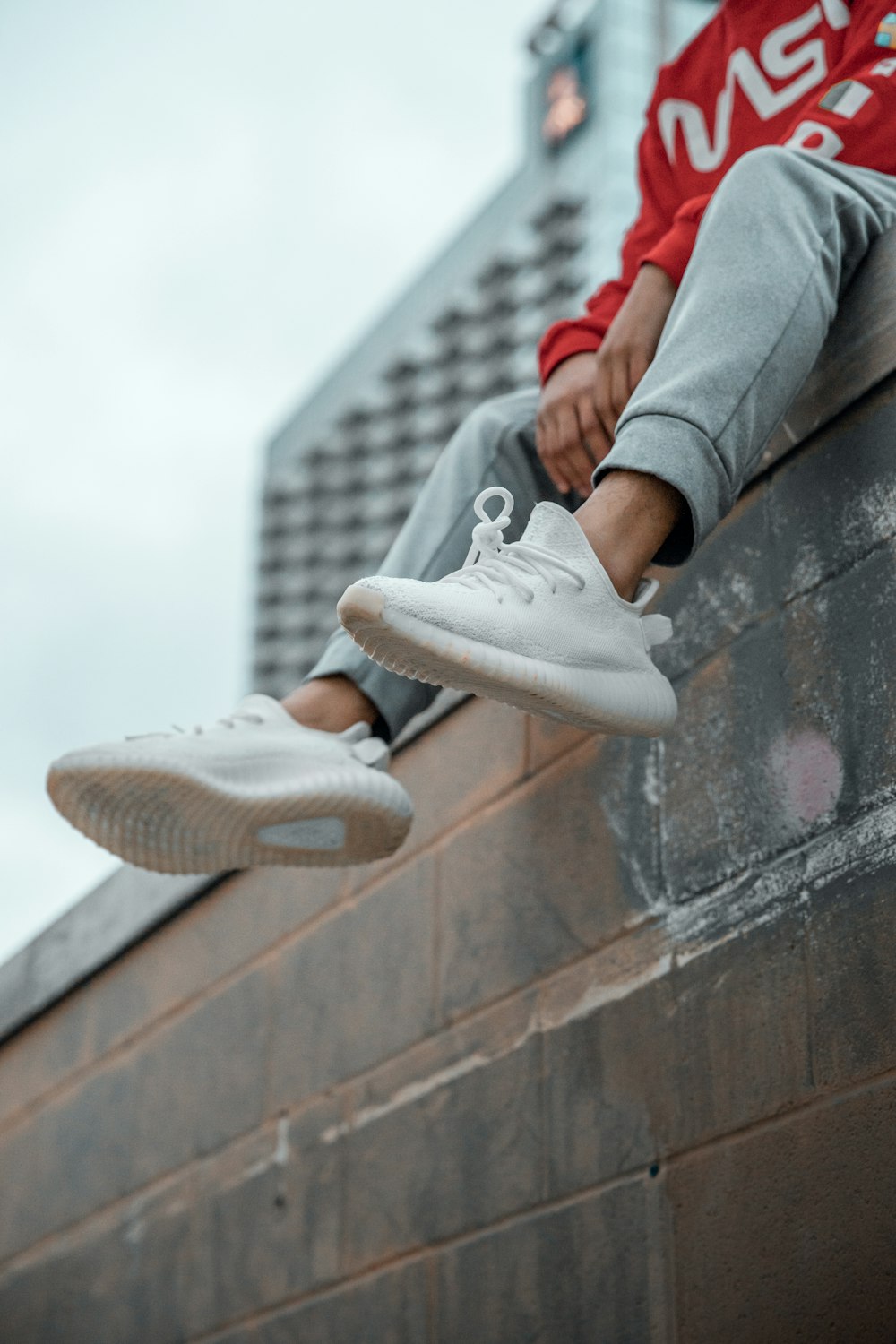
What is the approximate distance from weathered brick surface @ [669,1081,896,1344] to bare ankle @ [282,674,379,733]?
0.54 meters

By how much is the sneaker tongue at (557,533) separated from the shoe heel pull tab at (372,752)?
326 millimetres

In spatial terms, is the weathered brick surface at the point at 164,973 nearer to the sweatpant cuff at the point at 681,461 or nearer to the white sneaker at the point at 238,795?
the white sneaker at the point at 238,795

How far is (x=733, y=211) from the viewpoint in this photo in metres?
1.41

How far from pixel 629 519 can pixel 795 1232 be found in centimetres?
59

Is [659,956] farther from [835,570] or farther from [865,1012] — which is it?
[835,570]

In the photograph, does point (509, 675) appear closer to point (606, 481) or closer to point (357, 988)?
point (606, 481)

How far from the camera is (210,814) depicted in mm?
1468

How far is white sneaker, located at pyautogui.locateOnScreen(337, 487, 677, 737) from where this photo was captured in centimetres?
120

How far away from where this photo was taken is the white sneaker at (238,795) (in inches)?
56.1

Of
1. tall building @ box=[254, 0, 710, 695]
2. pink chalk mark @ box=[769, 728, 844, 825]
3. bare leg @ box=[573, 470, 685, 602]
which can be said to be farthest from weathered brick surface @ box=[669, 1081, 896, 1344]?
tall building @ box=[254, 0, 710, 695]

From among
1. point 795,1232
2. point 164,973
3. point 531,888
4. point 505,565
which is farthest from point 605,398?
point 164,973

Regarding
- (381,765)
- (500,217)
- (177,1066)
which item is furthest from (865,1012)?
(500,217)

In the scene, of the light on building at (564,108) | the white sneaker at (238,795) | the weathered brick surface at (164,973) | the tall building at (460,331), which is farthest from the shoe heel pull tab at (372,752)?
the light on building at (564,108)

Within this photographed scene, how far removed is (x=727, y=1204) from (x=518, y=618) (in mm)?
538
